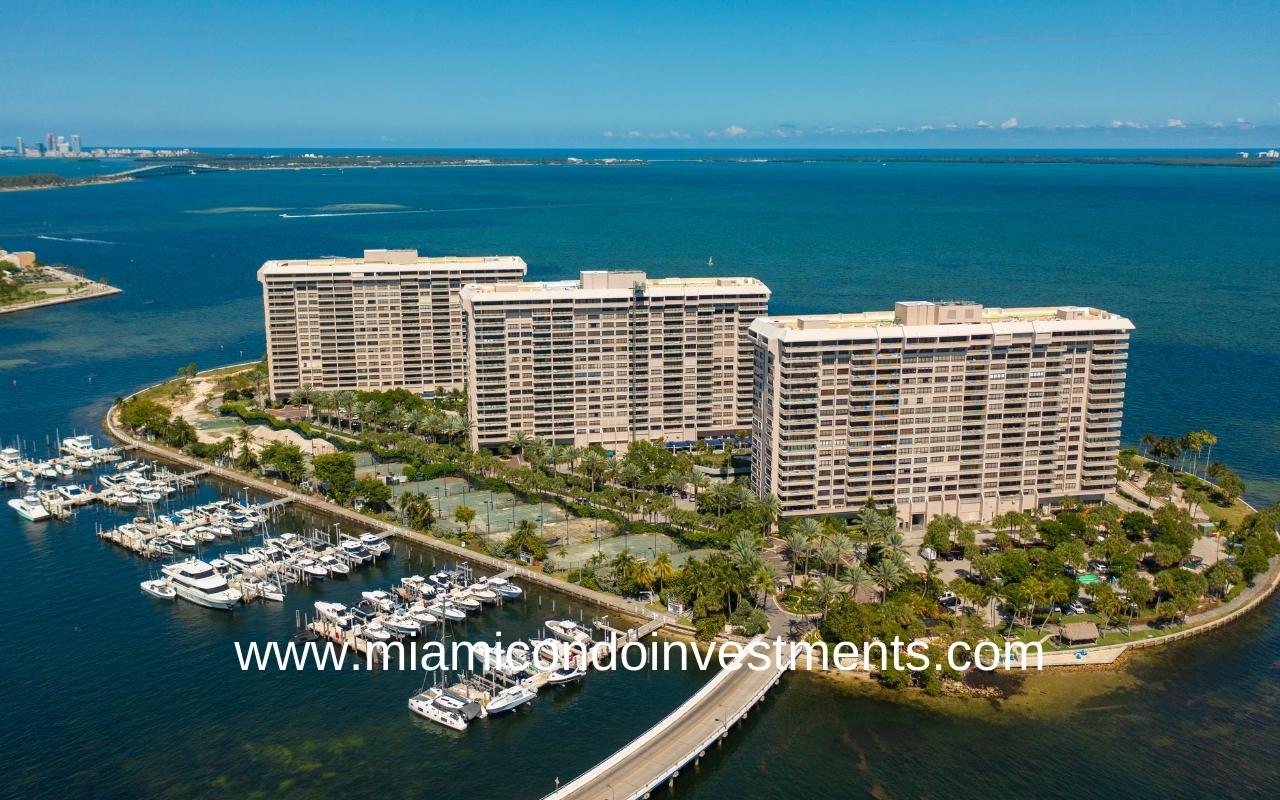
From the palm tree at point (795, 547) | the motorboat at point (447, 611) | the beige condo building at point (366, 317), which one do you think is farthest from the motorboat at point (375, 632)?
the beige condo building at point (366, 317)

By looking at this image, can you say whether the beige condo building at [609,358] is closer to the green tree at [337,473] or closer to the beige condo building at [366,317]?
the green tree at [337,473]

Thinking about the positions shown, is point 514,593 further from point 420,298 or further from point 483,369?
point 420,298

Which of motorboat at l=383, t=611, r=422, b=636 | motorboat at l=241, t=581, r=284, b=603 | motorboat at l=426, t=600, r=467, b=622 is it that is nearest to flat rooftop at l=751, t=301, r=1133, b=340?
motorboat at l=426, t=600, r=467, b=622

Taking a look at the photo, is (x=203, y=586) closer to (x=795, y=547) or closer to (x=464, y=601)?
(x=464, y=601)

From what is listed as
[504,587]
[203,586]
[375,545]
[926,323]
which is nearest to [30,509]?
[203,586]

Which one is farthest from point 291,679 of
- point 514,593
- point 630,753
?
point 630,753

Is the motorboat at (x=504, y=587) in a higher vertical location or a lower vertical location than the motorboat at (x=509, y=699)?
higher
